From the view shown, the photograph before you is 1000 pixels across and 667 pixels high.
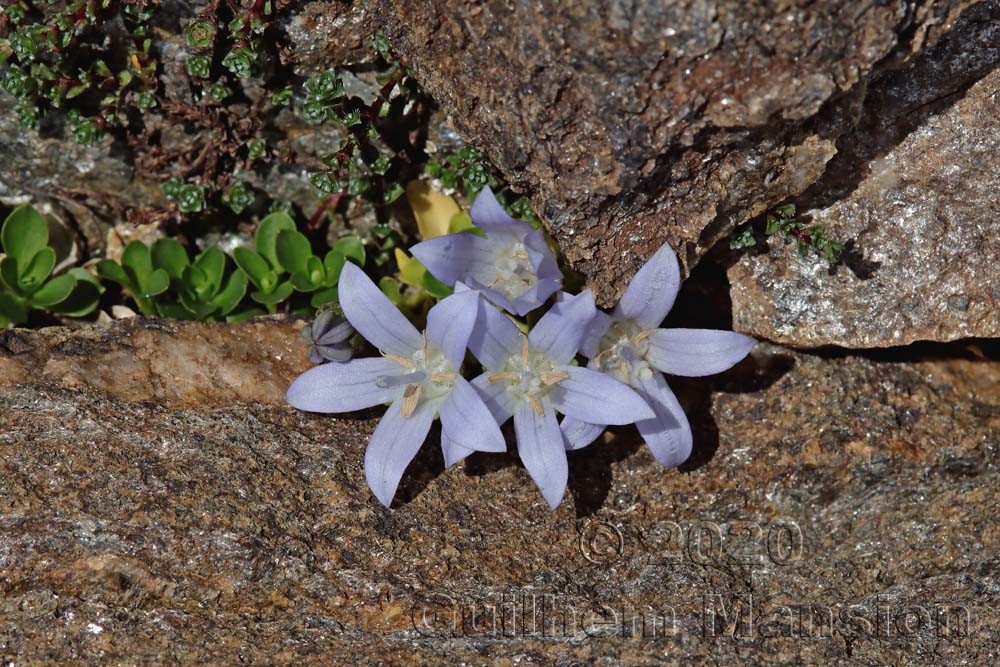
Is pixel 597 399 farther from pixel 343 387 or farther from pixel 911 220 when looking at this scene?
pixel 911 220

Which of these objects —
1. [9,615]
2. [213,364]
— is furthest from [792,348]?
[9,615]

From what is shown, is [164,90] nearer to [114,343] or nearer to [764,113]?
[114,343]

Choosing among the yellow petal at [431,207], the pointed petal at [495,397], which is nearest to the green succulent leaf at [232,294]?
the yellow petal at [431,207]

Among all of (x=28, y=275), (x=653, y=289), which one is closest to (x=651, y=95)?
(x=653, y=289)

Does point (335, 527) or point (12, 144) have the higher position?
point (12, 144)

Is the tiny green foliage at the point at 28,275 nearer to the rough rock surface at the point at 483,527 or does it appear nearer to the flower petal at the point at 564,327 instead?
the rough rock surface at the point at 483,527

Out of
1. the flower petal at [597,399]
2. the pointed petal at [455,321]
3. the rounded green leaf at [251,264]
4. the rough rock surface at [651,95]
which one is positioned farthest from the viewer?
the rounded green leaf at [251,264]
